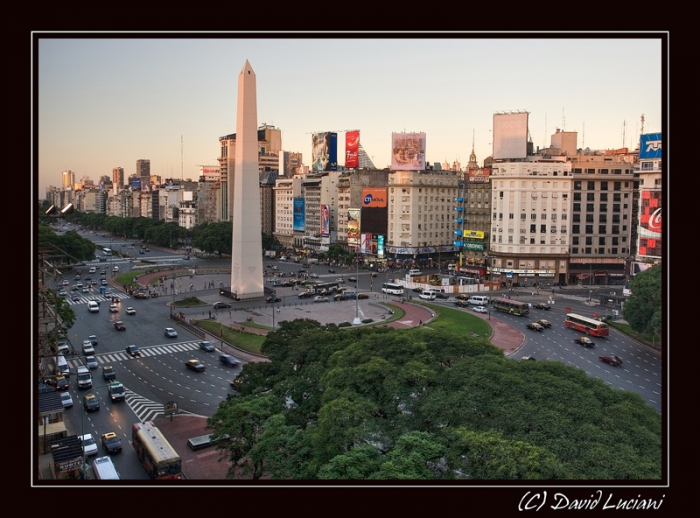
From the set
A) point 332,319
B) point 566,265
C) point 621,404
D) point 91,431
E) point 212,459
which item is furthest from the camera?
point 566,265

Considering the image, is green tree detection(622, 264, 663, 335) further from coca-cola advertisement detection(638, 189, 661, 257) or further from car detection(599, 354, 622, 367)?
coca-cola advertisement detection(638, 189, 661, 257)

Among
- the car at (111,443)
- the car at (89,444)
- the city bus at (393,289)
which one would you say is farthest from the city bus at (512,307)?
the car at (89,444)

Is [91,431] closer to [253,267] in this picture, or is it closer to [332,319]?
[332,319]

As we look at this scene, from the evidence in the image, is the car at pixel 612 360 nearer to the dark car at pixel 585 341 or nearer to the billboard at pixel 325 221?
the dark car at pixel 585 341

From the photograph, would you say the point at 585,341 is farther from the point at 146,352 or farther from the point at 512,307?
the point at 146,352

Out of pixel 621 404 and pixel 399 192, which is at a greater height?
pixel 399 192
